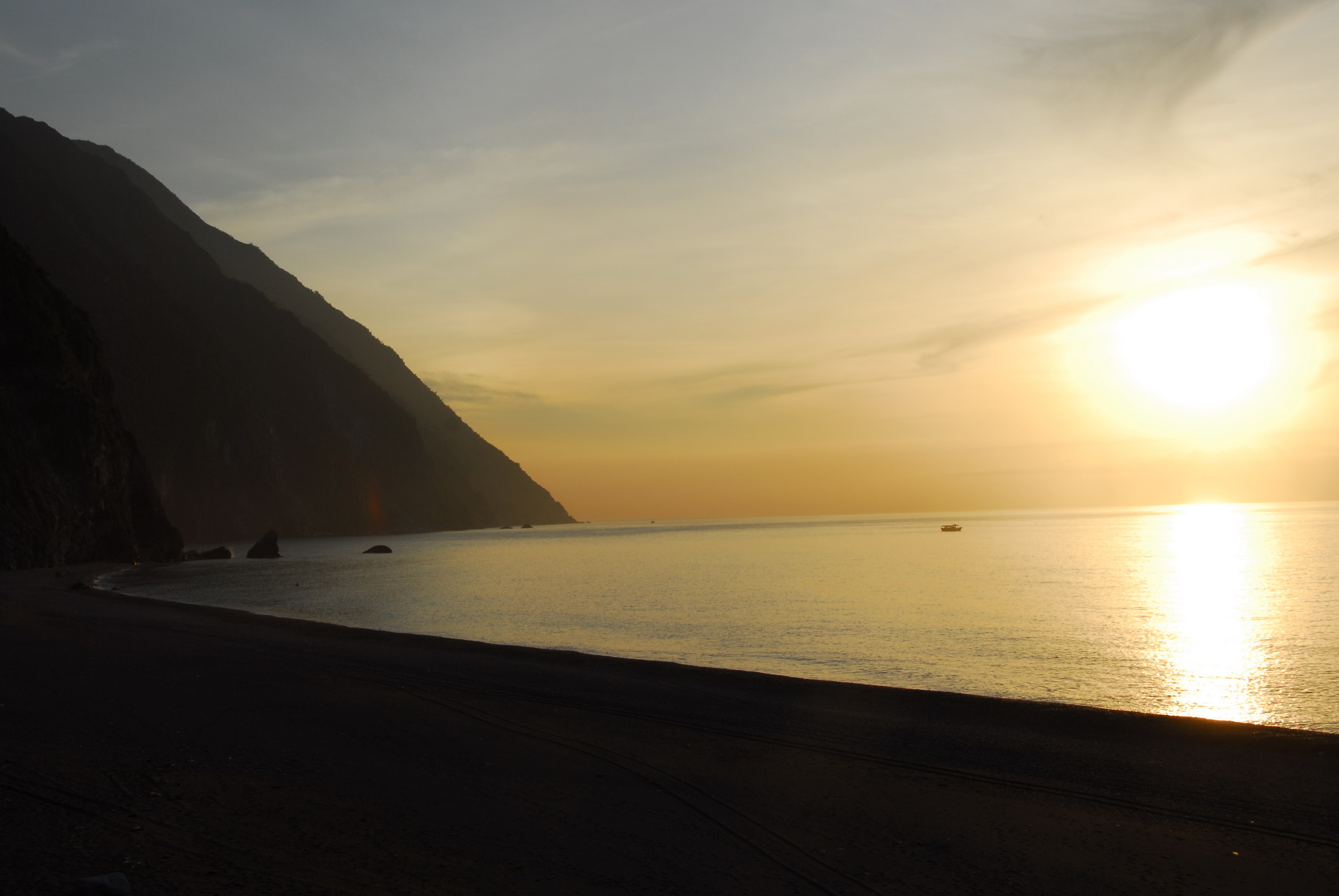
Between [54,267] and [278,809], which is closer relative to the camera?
[278,809]

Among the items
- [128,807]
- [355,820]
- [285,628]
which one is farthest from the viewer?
[285,628]

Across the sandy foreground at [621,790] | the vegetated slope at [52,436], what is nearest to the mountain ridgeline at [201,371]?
the vegetated slope at [52,436]

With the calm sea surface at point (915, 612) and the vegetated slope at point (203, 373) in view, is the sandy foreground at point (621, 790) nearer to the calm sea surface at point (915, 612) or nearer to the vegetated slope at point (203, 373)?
the calm sea surface at point (915, 612)

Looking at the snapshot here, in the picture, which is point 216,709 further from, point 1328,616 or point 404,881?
point 1328,616

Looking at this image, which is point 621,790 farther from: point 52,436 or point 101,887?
point 52,436

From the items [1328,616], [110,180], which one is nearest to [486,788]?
[1328,616]

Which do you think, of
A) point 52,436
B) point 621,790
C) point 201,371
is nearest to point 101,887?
point 621,790

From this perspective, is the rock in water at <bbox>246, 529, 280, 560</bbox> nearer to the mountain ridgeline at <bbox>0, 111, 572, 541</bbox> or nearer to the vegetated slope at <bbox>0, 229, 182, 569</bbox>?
the vegetated slope at <bbox>0, 229, 182, 569</bbox>

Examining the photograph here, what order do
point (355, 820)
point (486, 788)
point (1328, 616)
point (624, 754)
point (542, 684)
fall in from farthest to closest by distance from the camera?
point (1328, 616)
point (542, 684)
point (624, 754)
point (486, 788)
point (355, 820)

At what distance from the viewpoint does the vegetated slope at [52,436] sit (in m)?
47.5

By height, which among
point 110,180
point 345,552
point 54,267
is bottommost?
point 345,552

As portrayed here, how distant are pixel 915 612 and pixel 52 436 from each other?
54664 mm

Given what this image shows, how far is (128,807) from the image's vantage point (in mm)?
7703

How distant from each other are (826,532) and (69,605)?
587 ft
